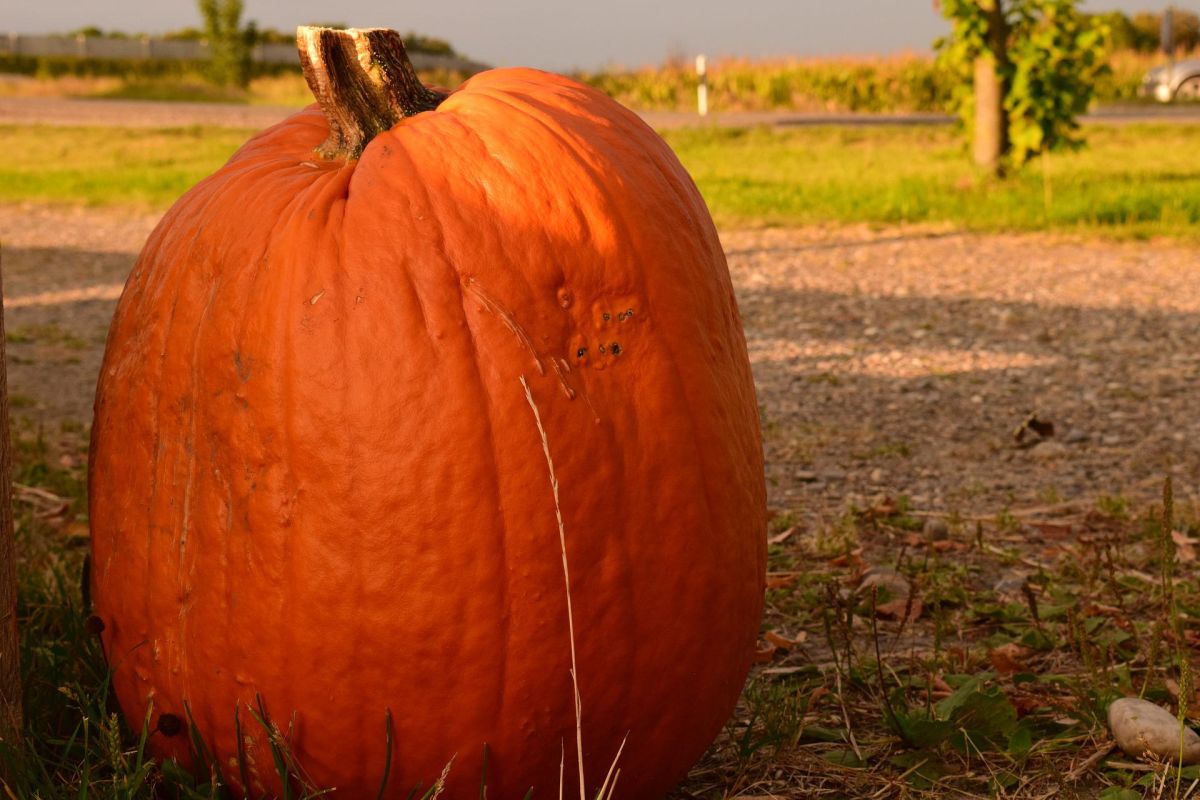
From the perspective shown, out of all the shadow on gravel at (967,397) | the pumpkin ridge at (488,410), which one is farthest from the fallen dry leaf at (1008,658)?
the pumpkin ridge at (488,410)

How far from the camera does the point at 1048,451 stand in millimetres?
4477

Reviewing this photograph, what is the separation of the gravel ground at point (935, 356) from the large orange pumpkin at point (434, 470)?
207 cm

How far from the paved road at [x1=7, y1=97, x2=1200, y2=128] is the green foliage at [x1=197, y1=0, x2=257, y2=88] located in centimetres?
1027

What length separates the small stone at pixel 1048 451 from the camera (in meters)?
4.45

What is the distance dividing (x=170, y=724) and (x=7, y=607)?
33cm

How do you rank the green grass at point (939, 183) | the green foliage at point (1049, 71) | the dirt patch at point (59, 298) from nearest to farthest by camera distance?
the dirt patch at point (59, 298)
the green grass at point (939, 183)
the green foliage at point (1049, 71)

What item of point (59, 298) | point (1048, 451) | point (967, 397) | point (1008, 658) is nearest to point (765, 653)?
point (1008, 658)

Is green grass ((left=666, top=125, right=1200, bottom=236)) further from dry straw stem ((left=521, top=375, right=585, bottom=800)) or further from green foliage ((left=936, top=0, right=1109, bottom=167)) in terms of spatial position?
dry straw stem ((left=521, top=375, right=585, bottom=800))

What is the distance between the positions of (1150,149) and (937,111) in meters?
9.62

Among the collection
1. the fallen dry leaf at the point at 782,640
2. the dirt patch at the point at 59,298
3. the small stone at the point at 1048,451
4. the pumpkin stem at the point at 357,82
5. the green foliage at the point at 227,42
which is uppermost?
the green foliage at the point at 227,42

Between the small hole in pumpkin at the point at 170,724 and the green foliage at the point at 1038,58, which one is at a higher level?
the green foliage at the point at 1038,58

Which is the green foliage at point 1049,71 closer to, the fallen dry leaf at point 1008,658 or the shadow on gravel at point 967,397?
the shadow on gravel at point 967,397

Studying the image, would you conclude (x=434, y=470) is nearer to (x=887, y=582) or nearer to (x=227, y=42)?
(x=887, y=582)

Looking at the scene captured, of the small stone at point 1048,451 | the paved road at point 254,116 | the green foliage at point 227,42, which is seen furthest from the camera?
the green foliage at point 227,42
